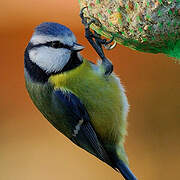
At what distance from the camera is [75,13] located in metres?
3.21

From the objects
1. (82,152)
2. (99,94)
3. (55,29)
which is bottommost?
(82,152)

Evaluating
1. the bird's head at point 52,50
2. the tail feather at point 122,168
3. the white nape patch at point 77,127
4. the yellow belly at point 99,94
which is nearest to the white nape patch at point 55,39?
the bird's head at point 52,50

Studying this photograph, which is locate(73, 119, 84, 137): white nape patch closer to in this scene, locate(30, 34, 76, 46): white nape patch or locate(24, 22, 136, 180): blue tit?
locate(24, 22, 136, 180): blue tit

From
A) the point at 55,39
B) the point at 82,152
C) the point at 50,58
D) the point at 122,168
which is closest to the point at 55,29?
the point at 55,39

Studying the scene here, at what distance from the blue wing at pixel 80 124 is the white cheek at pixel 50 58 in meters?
0.11

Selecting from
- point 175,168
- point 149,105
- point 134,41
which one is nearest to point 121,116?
point 134,41

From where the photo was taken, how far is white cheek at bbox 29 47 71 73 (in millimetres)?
1743

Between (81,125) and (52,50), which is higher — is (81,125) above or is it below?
below

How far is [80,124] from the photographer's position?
72.8 inches

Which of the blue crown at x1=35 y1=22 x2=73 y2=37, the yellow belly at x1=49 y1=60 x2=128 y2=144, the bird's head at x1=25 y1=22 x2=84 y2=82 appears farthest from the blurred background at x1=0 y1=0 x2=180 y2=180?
the blue crown at x1=35 y1=22 x2=73 y2=37

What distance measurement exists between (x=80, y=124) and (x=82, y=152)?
6.36 feet

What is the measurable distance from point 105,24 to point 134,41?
0.13 meters

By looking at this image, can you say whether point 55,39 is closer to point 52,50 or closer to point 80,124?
point 52,50

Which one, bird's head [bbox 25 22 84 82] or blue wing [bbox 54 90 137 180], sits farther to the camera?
blue wing [bbox 54 90 137 180]
